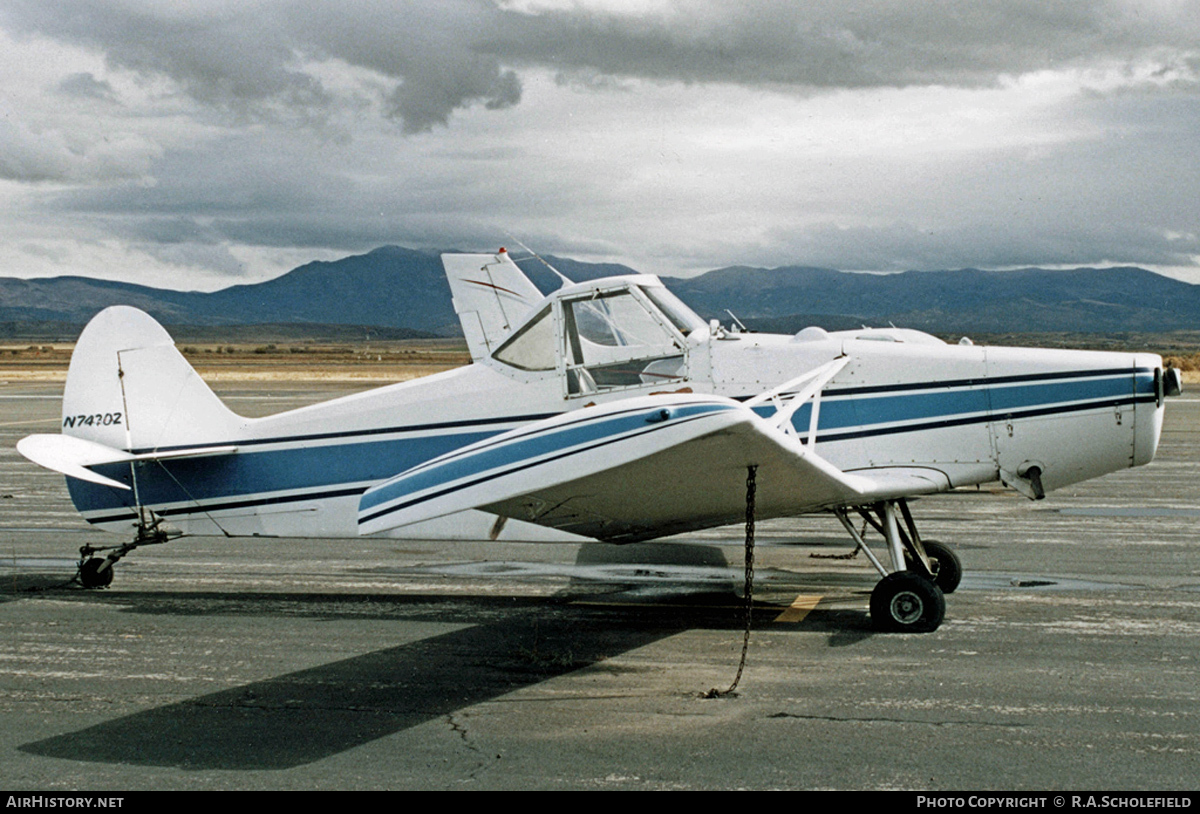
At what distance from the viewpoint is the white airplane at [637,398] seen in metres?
7.86

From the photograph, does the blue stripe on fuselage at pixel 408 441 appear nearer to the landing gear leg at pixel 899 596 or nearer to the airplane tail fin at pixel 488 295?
the landing gear leg at pixel 899 596

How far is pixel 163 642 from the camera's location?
8.09 meters

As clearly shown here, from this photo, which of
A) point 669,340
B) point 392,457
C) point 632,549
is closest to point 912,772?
point 669,340

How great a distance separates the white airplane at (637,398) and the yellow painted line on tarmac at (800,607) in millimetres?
720

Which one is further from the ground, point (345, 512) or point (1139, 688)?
point (345, 512)

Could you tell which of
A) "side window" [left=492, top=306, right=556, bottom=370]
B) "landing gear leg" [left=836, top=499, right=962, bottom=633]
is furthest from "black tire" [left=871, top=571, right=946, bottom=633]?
"side window" [left=492, top=306, right=556, bottom=370]

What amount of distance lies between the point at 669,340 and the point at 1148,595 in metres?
4.57

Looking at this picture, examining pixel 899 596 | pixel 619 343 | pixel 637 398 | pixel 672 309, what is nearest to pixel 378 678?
pixel 637 398

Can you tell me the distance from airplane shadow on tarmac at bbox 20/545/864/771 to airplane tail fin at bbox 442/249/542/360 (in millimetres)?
13455

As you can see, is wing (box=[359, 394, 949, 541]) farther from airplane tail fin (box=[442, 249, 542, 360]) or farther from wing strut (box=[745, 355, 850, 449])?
airplane tail fin (box=[442, 249, 542, 360])

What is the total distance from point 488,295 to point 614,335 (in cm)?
1465

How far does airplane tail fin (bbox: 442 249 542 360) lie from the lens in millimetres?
22781

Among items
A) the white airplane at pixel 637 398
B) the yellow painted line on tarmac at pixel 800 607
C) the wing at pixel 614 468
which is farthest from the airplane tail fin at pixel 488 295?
the wing at pixel 614 468
